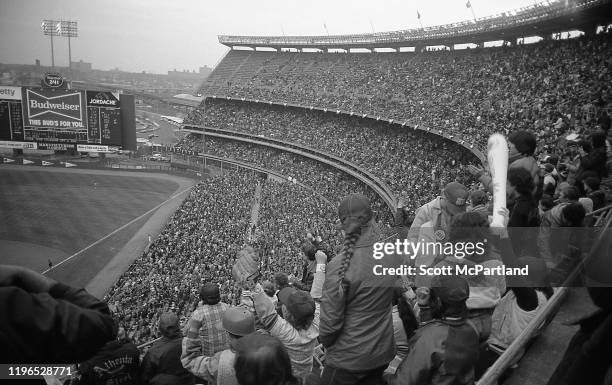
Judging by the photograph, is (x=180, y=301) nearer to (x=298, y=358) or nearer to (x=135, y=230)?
(x=298, y=358)

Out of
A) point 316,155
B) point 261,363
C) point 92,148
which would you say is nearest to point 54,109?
point 92,148

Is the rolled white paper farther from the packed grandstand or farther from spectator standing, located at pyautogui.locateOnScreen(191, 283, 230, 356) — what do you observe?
spectator standing, located at pyautogui.locateOnScreen(191, 283, 230, 356)

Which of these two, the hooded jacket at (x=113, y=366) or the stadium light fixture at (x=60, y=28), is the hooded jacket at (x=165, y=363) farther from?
the stadium light fixture at (x=60, y=28)

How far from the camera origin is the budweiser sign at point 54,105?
37.8 meters

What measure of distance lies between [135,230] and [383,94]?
22.2 meters

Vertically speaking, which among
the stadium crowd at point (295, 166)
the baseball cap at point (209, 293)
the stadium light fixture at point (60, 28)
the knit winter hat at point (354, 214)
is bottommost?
the stadium crowd at point (295, 166)

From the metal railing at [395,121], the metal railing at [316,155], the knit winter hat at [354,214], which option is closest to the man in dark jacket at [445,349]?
the knit winter hat at [354,214]

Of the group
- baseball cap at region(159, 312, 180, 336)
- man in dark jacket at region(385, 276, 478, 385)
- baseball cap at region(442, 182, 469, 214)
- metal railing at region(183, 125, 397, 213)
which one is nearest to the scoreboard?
metal railing at region(183, 125, 397, 213)

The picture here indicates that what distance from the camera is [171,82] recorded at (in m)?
168

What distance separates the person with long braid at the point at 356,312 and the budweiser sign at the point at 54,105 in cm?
4168

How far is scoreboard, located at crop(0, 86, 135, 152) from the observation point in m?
37.8

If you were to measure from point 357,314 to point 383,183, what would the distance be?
76.9ft

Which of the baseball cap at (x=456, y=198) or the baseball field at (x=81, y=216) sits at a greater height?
the baseball cap at (x=456, y=198)

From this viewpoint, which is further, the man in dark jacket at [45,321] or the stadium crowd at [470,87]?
the stadium crowd at [470,87]
